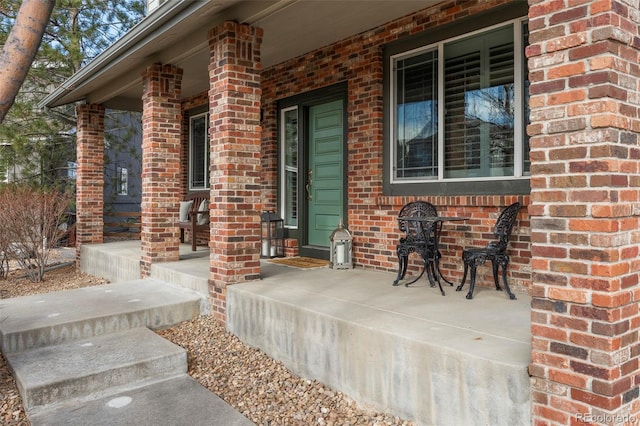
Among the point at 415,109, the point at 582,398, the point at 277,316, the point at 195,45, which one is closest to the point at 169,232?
the point at 195,45

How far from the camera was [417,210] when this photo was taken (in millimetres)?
4777

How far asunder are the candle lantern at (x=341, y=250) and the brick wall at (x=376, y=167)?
175 millimetres

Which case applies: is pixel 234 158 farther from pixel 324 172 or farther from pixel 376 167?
pixel 324 172

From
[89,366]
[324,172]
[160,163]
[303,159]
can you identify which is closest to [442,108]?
[324,172]

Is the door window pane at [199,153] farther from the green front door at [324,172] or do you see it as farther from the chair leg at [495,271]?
the chair leg at [495,271]

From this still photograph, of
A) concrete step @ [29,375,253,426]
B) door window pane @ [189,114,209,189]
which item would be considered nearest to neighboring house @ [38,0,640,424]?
door window pane @ [189,114,209,189]

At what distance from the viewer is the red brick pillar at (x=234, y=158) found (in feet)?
15.6

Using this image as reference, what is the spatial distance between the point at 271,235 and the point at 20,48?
4478 millimetres

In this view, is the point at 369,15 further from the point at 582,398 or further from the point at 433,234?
the point at 582,398

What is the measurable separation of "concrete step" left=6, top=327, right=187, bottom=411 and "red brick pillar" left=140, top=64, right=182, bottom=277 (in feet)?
7.58

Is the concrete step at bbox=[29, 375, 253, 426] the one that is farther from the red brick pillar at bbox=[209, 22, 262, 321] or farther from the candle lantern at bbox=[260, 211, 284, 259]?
the candle lantern at bbox=[260, 211, 284, 259]

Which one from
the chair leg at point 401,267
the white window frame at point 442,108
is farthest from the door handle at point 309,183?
the chair leg at point 401,267

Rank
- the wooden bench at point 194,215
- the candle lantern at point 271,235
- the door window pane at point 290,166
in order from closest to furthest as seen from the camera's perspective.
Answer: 1. the candle lantern at point 271,235
2. the door window pane at point 290,166
3. the wooden bench at point 194,215

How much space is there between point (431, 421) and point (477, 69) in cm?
343
